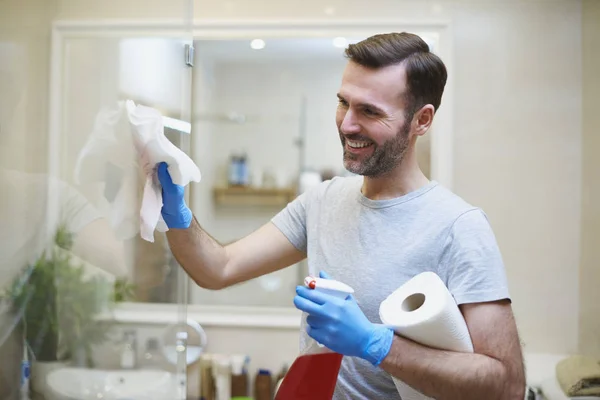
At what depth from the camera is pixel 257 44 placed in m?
2.39

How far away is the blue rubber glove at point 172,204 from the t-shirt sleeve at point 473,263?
1.80ft

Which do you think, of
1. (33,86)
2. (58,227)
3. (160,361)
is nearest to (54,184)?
(58,227)

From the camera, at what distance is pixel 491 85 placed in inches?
83.0

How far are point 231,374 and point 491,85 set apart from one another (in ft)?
4.85

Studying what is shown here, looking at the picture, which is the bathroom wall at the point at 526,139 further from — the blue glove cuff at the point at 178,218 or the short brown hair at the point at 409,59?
the blue glove cuff at the point at 178,218

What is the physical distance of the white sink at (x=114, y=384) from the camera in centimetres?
168

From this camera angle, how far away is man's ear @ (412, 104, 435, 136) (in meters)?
1.21

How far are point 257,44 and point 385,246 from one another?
149cm

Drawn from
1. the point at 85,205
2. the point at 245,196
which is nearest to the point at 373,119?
the point at 85,205

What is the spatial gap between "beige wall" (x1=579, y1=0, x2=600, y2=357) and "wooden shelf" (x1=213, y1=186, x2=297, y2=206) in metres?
1.60

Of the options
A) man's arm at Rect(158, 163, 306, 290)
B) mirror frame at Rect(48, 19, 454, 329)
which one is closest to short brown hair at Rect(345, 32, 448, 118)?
man's arm at Rect(158, 163, 306, 290)

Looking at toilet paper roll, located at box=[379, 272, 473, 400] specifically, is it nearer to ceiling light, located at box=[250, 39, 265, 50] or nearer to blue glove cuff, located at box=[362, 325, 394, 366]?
blue glove cuff, located at box=[362, 325, 394, 366]

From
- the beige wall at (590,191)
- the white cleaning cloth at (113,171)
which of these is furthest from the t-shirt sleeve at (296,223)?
the beige wall at (590,191)

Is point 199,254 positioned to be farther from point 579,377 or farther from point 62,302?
point 579,377
